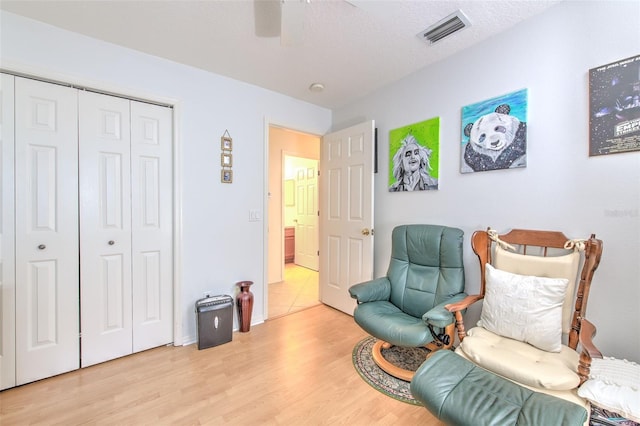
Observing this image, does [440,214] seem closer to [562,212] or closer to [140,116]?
[562,212]

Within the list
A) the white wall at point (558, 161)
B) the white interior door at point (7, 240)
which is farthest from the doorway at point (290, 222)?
the white interior door at point (7, 240)

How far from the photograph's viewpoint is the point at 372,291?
223 centimetres

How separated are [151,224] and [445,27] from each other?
9.09 ft

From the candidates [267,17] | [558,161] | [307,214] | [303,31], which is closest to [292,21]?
[303,31]

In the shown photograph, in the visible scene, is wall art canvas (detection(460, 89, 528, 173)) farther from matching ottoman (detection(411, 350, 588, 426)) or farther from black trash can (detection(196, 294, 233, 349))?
black trash can (detection(196, 294, 233, 349))

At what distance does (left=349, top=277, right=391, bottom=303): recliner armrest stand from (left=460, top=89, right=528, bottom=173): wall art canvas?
1.17 metres

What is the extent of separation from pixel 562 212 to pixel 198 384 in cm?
268

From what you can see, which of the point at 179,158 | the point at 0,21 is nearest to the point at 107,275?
the point at 179,158

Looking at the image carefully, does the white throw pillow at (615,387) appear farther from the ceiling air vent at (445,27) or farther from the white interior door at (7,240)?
the white interior door at (7,240)

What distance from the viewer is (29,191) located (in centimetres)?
184

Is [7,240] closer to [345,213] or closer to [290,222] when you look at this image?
[345,213]

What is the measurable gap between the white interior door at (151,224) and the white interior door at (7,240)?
67 centimetres

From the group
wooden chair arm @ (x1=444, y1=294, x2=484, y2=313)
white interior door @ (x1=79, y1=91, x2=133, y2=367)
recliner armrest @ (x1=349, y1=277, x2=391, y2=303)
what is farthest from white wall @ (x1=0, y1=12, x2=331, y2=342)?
wooden chair arm @ (x1=444, y1=294, x2=484, y2=313)

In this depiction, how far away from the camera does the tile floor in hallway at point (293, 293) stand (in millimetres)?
3270
